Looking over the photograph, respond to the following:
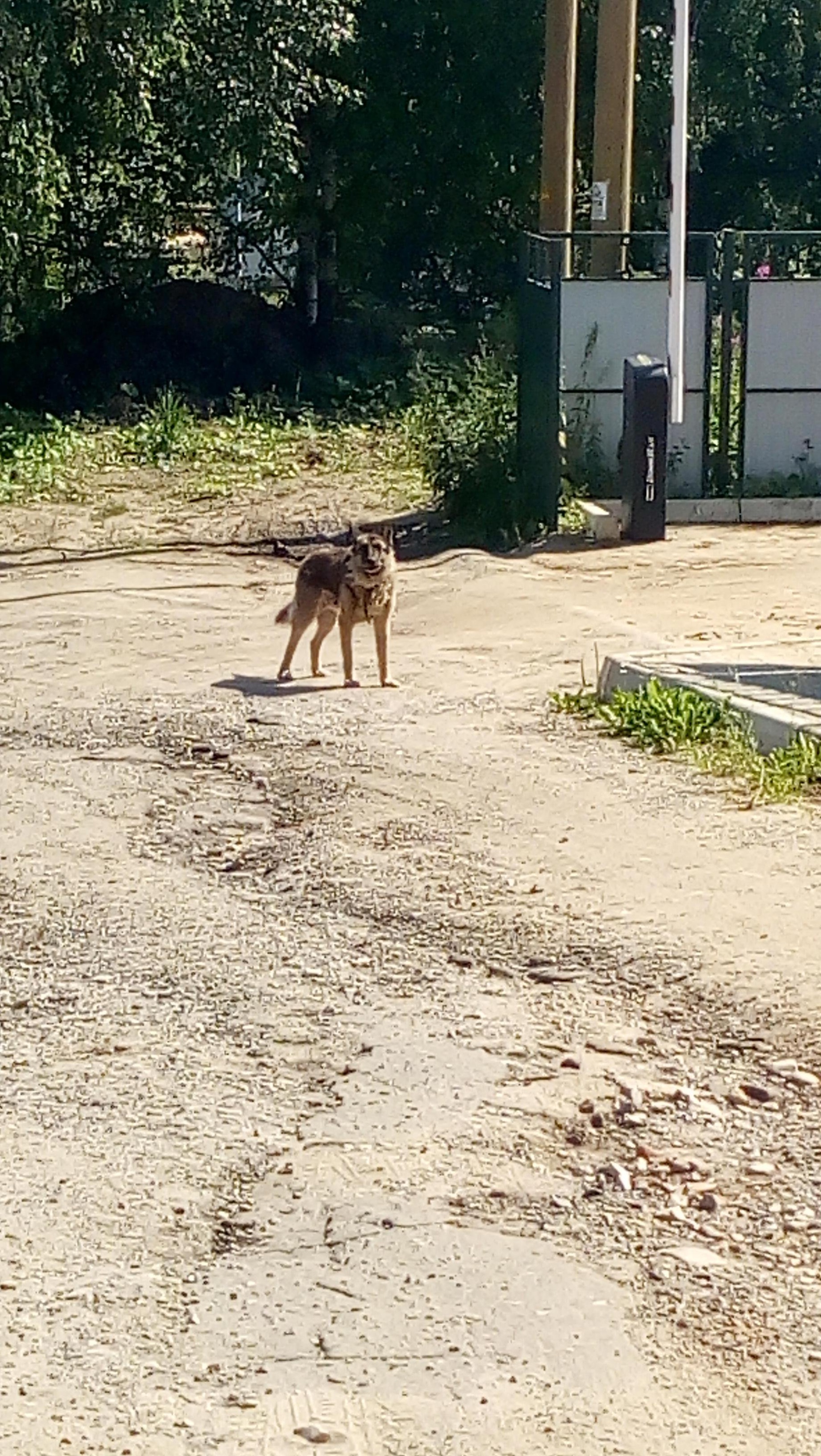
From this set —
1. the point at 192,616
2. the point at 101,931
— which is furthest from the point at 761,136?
the point at 101,931

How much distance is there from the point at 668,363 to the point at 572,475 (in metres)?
1.84

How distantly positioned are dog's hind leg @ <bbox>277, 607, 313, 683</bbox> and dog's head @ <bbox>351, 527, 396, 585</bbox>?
0.38 m

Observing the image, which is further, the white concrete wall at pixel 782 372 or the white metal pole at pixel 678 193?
the white concrete wall at pixel 782 372

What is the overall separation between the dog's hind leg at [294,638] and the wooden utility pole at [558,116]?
28.8ft

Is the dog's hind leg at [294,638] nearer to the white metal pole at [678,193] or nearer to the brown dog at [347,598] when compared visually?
the brown dog at [347,598]

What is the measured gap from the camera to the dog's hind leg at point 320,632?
11.2 metres

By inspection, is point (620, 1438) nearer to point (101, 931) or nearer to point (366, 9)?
point (101, 931)

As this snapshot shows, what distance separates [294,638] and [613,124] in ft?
26.7

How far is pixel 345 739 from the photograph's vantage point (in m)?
9.66

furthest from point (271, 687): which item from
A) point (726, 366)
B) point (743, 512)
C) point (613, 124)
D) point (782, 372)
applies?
point (613, 124)

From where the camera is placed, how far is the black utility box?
50.2 feet

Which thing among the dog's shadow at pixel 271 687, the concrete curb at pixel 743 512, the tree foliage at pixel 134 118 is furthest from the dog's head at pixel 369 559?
the tree foliage at pixel 134 118

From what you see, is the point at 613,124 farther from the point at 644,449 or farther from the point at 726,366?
the point at 644,449

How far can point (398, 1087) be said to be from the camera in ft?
18.6
